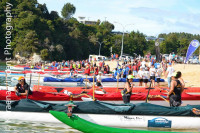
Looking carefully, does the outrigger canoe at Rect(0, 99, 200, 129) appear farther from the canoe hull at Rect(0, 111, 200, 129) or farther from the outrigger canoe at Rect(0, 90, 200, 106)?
the outrigger canoe at Rect(0, 90, 200, 106)

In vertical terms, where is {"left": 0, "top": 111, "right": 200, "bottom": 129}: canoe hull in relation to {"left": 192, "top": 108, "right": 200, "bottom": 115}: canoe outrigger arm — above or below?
below

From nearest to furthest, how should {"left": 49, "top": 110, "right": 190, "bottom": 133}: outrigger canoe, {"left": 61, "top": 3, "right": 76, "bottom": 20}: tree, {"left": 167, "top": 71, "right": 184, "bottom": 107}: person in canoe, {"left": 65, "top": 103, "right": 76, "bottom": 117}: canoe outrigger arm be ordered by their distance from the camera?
{"left": 49, "top": 110, "right": 190, "bottom": 133}: outrigger canoe → {"left": 65, "top": 103, "right": 76, "bottom": 117}: canoe outrigger arm → {"left": 167, "top": 71, "right": 184, "bottom": 107}: person in canoe → {"left": 61, "top": 3, "right": 76, "bottom": 20}: tree

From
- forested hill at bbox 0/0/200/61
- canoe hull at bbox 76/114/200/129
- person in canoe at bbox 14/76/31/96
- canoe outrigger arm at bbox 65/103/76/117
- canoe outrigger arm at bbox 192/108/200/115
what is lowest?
canoe hull at bbox 76/114/200/129

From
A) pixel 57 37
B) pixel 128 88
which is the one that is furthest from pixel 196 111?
pixel 57 37

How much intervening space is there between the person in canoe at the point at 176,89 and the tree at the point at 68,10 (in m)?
95.0

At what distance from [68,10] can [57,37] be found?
84.3 feet

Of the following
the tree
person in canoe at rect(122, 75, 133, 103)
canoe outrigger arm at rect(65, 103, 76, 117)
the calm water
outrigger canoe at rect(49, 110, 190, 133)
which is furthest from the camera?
the tree

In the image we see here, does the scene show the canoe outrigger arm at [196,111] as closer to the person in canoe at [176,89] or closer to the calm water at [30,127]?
the person in canoe at [176,89]

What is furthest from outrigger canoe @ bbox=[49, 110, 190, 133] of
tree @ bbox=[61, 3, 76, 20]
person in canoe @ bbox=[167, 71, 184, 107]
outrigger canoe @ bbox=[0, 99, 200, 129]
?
tree @ bbox=[61, 3, 76, 20]

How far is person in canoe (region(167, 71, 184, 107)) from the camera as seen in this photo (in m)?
10.5

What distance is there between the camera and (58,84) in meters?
23.4

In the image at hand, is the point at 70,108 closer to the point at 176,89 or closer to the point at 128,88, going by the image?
the point at 128,88

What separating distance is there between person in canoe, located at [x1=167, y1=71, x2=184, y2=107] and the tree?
9497 cm

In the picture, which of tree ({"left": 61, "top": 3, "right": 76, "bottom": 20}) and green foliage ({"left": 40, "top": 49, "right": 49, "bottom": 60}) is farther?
tree ({"left": 61, "top": 3, "right": 76, "bottom": 20})
